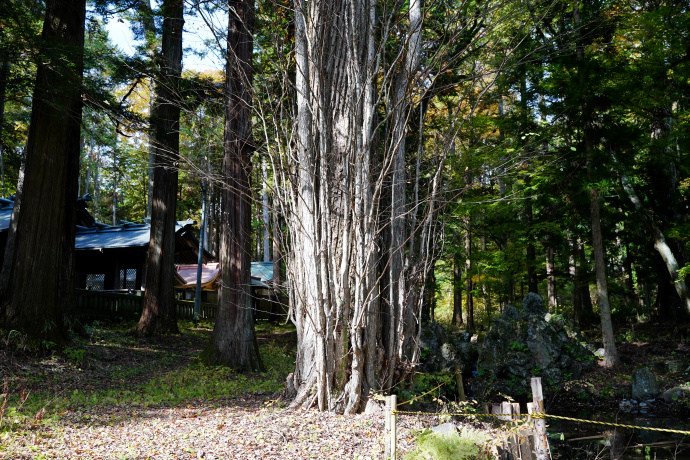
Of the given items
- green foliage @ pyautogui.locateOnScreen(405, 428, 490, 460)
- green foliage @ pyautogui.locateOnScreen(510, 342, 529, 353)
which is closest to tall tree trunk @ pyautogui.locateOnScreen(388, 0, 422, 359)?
green foliage @ pyautogui.locateOnScreen(405, 428, 490, 460)

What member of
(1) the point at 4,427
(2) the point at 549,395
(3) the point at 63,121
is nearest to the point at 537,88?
(2) the point at 549,395

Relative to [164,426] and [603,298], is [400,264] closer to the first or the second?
[164,426]

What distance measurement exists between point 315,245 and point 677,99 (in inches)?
435

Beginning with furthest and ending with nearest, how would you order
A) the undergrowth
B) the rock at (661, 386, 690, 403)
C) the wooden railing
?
1. the wooden railing
2. the rock at (661, 386, 690, 403)
3. the undergrowth

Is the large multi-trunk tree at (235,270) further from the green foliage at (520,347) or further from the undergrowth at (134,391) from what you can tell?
the green foliage at (520,347)

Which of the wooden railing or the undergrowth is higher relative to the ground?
the wooden railing

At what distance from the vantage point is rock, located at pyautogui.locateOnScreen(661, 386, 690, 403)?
392 inches

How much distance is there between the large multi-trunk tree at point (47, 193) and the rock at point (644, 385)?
11.2 metres

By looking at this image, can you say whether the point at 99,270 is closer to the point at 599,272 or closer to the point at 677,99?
the point at 599,272

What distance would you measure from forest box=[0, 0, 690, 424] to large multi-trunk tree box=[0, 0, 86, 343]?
4 cm

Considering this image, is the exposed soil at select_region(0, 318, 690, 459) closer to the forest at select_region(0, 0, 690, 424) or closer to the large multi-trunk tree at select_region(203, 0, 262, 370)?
the forest at select_region(0, 0, 690, 424)

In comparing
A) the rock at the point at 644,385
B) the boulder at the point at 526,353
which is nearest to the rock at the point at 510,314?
the boulder at the point at 526,353

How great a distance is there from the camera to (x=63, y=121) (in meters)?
9.26

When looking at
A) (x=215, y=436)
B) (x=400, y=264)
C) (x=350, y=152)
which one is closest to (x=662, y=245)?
(x=400, y=264)
